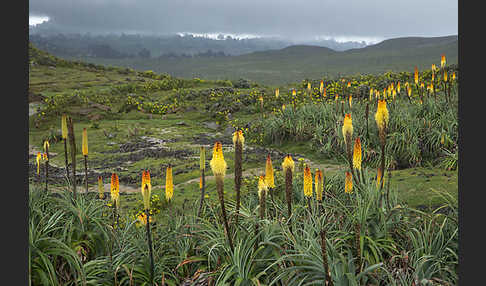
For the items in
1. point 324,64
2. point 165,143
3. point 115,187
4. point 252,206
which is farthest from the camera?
point 324,64

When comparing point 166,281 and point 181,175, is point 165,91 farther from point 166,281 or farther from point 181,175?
point 166,281

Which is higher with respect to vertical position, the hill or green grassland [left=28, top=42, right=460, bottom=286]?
the hill

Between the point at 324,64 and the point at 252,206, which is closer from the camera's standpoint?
the point at 252,206

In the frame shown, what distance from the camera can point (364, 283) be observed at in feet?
9.76

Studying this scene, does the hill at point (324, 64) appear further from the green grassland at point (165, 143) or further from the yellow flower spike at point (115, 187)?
the yellow flower spike at point (115, 187)

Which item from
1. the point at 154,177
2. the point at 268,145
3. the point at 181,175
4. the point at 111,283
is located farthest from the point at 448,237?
the point at 268,145

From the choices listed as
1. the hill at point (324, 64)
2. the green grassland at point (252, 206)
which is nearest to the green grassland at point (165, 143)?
the green grassland at point (252, 206)

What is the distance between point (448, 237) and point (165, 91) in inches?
923

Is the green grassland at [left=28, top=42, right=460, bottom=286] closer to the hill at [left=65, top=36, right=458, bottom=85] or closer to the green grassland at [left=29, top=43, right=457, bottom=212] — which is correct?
the green grassland at [left=29, top=43, right=457, bottom=212]

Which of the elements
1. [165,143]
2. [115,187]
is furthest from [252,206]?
[165,143]

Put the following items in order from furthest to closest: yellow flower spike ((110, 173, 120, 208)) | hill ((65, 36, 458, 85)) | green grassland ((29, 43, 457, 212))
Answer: hill ((65, 36, 458, 85))
green grassland ((29, 43, 457, 212))
yellow flower spike ((110, 173, 120, 208))

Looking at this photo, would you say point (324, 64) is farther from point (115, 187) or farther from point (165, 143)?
point (115, 187)

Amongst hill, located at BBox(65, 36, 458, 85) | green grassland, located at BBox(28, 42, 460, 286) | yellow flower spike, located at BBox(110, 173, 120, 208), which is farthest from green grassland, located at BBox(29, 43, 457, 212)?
hill, located at BBox(65, 36, 458, 85)

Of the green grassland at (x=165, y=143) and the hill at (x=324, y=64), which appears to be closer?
the green grassland at (x=165, y=143)
